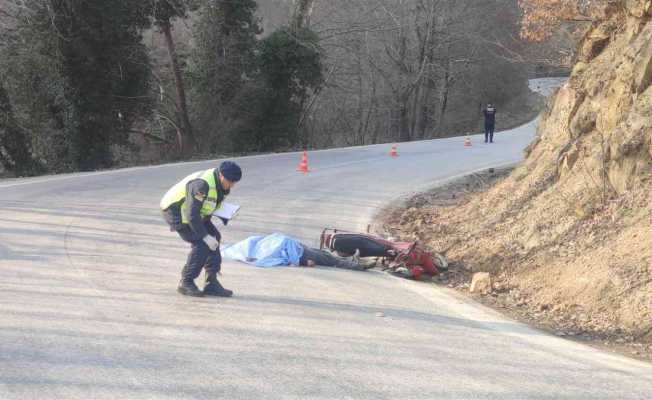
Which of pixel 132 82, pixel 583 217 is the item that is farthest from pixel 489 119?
pixel 583 217

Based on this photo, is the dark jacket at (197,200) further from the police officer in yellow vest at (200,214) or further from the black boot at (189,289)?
the black boot at (189,289)

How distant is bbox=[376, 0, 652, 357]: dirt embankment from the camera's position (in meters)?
8.10

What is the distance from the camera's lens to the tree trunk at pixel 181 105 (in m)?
30.1

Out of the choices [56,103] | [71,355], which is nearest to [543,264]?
[71,355]

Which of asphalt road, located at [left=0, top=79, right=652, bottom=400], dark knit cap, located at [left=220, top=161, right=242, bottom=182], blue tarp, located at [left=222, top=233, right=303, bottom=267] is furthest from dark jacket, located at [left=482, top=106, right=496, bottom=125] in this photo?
dark knit cap, located at [left=220, top=161, right=242, bottom=182]

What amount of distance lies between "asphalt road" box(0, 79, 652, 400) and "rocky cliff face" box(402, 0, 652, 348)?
1082 millimetres

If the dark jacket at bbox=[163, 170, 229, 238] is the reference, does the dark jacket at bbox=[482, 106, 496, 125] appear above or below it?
above

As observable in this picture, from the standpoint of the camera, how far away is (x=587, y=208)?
1021 cm

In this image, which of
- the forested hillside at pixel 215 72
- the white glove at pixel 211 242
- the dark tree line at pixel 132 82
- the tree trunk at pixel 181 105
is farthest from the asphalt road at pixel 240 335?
the tree trunk at pixel 181 105

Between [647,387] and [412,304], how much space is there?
119 inches

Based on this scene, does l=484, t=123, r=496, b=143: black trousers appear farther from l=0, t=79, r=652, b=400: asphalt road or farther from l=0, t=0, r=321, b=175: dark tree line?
l=0, t=79, r=652, b=400: asphalt road

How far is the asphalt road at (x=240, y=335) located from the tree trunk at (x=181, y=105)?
19416mm

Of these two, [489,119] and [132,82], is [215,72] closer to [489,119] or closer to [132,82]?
[132,82]

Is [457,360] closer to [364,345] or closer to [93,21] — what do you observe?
[364,345]
